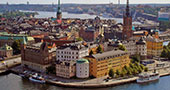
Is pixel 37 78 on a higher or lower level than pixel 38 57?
lower

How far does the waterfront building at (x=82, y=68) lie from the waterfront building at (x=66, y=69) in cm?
40

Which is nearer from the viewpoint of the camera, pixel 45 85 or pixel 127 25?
pixel 45 85

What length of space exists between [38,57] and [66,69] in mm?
4189

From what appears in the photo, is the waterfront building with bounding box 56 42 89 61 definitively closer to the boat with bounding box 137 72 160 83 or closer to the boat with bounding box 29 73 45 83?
the boat with bounding box 29 73 45 83

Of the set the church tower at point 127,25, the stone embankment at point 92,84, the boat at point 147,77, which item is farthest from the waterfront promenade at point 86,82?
the church tower at point 127,25

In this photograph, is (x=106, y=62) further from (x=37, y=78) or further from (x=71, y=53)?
(x=37, y=78)

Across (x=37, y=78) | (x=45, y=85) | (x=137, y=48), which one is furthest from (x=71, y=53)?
(x=137, y=48)

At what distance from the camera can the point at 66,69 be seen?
24.1 m

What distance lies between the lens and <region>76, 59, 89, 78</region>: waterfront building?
Answer: 23906 millimetres

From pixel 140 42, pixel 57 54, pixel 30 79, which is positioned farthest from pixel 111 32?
pixel 30 79

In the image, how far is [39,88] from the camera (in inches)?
906

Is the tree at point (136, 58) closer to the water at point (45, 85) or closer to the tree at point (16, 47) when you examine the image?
the water at point (45, 85)

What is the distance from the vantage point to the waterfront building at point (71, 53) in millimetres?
26286

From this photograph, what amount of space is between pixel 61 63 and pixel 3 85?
477cm
